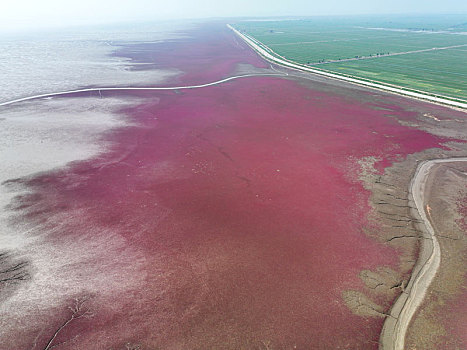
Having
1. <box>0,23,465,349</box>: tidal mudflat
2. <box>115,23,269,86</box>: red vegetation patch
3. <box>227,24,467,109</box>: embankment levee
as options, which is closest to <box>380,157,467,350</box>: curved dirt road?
<box>0,23,465,349</box>: tidal mudflat

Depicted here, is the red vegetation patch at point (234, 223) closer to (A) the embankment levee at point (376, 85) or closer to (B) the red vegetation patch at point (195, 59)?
(A) the embankment levee at point (376, 85)

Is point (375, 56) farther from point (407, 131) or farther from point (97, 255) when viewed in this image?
point (97, 255)

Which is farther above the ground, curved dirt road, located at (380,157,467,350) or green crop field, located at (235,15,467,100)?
green crop field, located at (235,15,467,100)

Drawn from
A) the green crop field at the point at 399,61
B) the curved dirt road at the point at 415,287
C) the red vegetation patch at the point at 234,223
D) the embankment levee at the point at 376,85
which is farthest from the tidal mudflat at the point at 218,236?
the green crop field at the point at 399,61

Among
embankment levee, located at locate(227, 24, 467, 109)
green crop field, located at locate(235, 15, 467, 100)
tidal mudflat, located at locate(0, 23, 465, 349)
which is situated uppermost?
green crop field, located at locate(235, 15, 467, 100)

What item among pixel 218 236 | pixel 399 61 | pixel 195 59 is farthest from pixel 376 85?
pixel 218 236

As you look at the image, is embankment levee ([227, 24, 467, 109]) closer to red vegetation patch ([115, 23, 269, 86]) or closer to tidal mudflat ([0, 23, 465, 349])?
red vegetation patch ([115, 23, 269, 86])

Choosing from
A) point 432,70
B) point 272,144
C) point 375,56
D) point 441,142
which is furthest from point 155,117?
point 375,56
